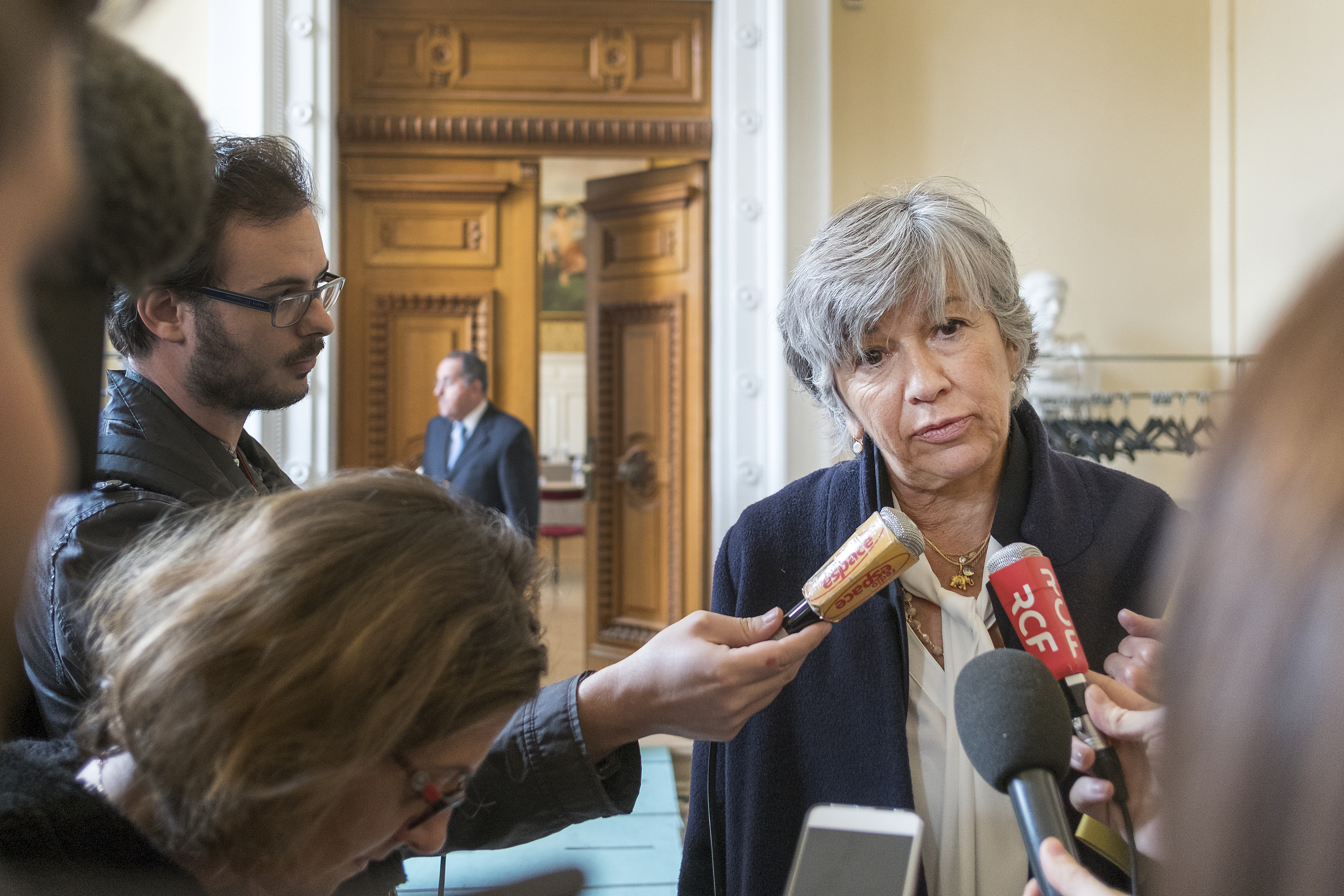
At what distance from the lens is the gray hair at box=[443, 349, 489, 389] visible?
15.9 ft

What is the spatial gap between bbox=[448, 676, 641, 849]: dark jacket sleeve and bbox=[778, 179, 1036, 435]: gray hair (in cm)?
63

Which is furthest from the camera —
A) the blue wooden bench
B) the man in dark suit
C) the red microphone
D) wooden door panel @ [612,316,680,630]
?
wooden door panel @ [612,316,680,630]

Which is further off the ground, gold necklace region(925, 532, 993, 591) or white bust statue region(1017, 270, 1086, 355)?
white bust statue region(1017, 270, 1086, 355)

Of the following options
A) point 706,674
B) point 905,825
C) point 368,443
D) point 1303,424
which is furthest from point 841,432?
point 368,443

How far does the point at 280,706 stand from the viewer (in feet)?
2.16

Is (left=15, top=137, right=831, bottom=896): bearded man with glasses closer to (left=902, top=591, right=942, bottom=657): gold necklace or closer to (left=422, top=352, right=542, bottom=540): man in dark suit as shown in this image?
(left=902, top=591, right=942, bottom=657): gold necklace

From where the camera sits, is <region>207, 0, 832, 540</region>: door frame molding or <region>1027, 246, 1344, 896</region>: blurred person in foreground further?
<region>207, 0, 832, 540</region>: door frame molding

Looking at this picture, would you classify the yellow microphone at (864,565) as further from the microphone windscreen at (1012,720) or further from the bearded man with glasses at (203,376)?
the bearded man with glasses at (203,376)

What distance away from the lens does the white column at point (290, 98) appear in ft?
14.8

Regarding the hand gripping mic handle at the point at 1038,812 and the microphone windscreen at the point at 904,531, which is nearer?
the hand gripping mic handle at the point at 1038,812

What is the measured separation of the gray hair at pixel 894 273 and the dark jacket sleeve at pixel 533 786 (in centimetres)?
63

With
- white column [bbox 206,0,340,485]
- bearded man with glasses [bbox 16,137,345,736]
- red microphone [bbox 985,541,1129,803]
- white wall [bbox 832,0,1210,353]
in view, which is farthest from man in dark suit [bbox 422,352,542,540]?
red microphone [bbox 985,541,1129,803]

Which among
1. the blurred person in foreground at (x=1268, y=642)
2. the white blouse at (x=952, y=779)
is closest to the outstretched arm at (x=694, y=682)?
the white blouse at (x=952, y=779)

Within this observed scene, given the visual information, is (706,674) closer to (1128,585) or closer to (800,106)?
(1128,585)
